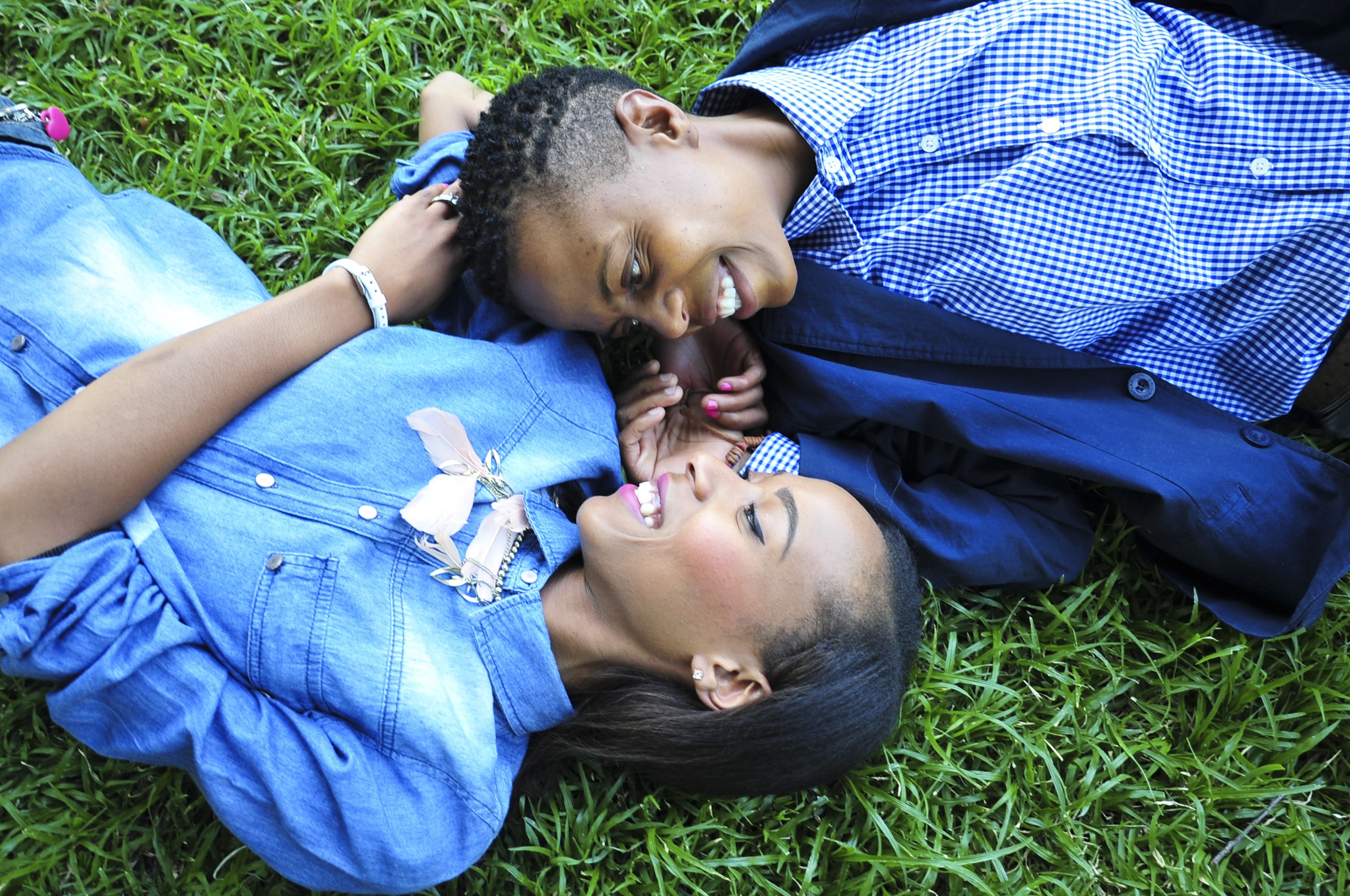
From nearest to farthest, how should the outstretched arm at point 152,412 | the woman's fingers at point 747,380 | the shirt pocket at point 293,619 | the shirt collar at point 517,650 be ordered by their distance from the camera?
the outstretched arm at point 152,412
the shirt pocket at point 293,619
the shirt collar at point 517,650
the woman's fingers at point 747,380

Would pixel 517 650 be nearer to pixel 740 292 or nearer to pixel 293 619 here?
pixel 293 619

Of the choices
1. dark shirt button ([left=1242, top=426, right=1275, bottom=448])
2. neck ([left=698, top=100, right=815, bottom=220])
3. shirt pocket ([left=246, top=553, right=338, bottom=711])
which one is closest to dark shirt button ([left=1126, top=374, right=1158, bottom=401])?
dark shirt button ([left=1242, top=426, right=1275, bottom=448])

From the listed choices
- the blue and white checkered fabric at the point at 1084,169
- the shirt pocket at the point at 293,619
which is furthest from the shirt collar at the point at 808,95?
the shirt pocket at the point at 293,619

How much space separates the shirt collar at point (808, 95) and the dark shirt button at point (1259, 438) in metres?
1.34

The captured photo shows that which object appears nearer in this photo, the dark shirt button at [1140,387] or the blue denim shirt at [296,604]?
the blue denim shirt at [296,604]

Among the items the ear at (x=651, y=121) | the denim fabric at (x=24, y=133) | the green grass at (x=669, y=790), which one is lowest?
the green grass at (x=669, y=790)

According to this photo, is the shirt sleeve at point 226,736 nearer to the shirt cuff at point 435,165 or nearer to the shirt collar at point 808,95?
the shirt cuff at point 435,165

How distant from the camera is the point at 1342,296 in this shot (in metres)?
2.31

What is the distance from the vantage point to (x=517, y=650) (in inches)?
82.0

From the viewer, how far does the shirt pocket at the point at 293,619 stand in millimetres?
1973

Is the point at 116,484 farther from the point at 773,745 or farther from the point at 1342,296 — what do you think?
the point at 1342,296

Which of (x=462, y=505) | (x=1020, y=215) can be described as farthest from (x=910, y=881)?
(x=1020, y=215)

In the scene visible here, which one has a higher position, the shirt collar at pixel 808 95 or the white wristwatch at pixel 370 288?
the shirt collar at pixel 808 95

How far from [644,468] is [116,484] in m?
1.22
